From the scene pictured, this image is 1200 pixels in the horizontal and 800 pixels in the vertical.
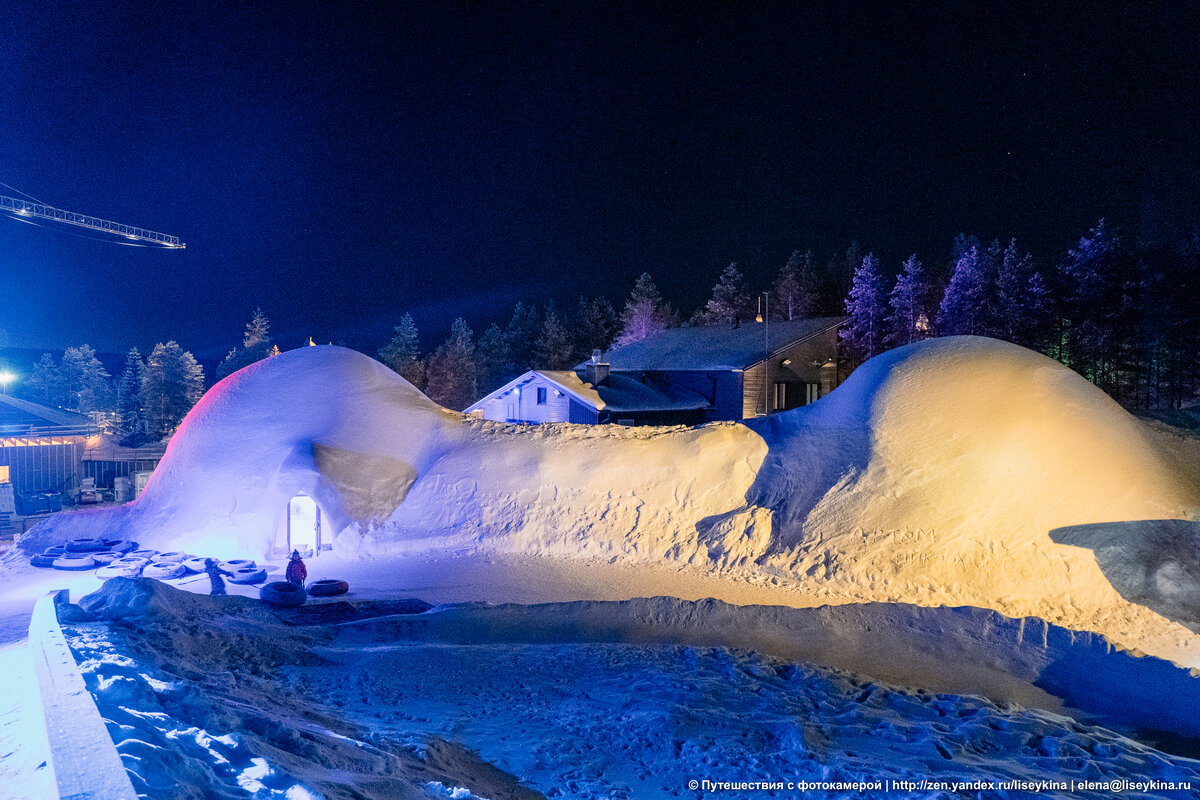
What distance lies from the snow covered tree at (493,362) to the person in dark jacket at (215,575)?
41232mm

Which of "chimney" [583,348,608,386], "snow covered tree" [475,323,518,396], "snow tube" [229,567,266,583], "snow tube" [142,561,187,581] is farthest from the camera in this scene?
"snow covered tree" [475,323,518,396]

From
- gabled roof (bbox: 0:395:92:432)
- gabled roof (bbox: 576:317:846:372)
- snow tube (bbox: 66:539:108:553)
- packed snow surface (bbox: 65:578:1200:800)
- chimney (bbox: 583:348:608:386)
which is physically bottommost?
packed snow surface (bbox: 65:578:1200:800)

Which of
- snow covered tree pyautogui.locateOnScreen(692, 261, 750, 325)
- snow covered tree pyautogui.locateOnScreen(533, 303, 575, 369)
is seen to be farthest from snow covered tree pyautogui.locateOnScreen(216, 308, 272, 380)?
snow covered tree pyautogui.locateOnScreen(692, 261, 750, 325)

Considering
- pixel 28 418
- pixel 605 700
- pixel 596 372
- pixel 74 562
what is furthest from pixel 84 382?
pixel 605 700

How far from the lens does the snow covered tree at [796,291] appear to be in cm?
5903

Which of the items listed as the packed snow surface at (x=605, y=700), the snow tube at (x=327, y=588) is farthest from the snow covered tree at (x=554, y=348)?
the packed snow surface at (x=605, y=700)

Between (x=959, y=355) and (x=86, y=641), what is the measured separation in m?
19.3

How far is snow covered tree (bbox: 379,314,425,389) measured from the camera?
192 feet

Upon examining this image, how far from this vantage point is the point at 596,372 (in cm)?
2981

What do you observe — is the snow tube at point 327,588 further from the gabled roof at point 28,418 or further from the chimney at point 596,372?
the gabled roof at point 28,418

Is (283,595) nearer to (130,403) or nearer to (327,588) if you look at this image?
(327,588)

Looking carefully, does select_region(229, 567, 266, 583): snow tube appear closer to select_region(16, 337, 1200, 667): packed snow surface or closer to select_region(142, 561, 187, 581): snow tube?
select_region(142, 561, 187, 581): snow tube

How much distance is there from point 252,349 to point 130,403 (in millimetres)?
11086

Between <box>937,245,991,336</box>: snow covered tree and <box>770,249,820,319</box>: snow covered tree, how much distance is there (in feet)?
66.5
